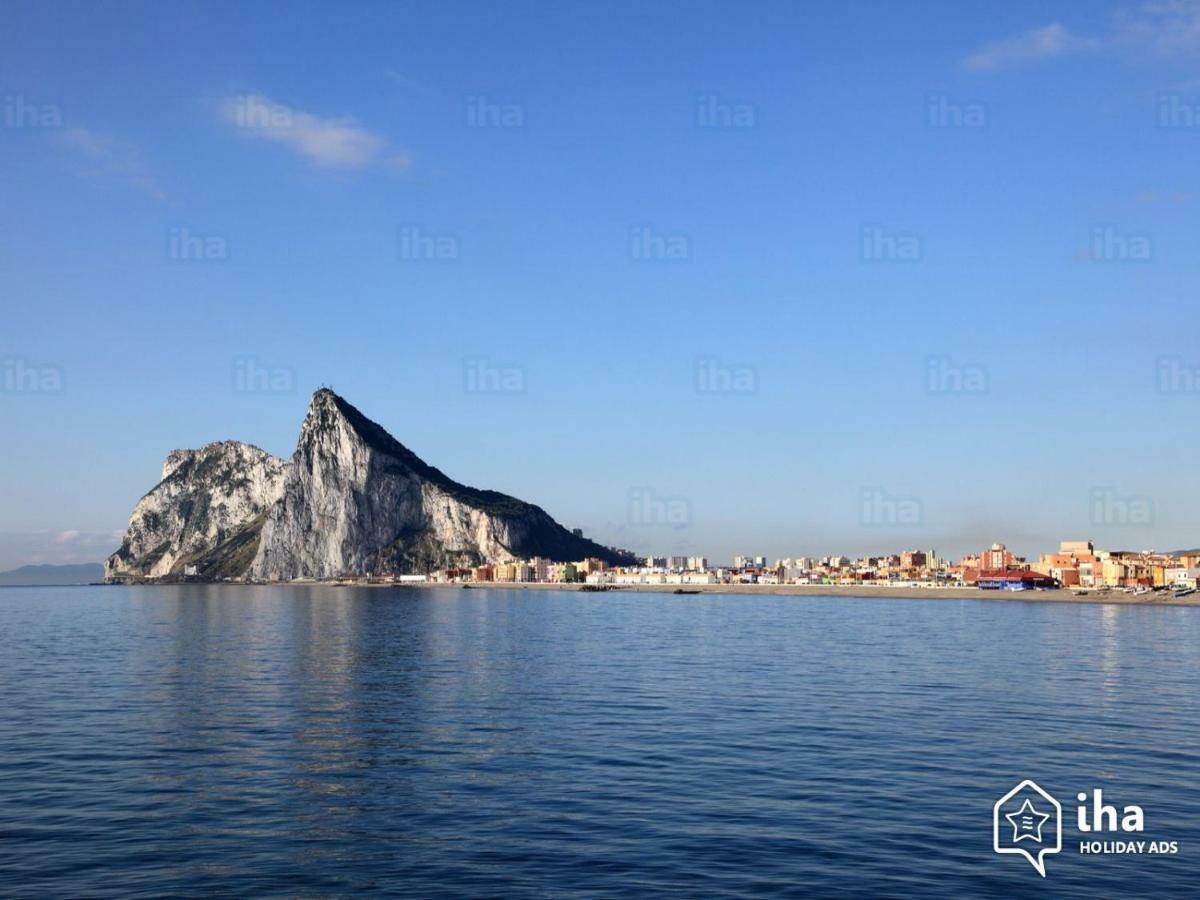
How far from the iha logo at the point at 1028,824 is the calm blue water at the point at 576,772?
0.58 meters

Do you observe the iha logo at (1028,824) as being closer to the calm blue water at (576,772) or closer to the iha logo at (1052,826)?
the iha logo at (1052,826)

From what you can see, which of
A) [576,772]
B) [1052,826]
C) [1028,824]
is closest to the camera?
[1052,826]

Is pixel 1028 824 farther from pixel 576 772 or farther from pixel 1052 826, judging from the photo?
pixel 576 772

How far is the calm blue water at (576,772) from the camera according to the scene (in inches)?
1109

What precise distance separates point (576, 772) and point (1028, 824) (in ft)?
59.7

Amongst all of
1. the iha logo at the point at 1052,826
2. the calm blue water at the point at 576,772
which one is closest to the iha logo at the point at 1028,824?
the iha logo at the point at 1052,826

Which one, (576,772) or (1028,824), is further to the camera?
(576,772)

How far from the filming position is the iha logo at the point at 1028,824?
30.6m

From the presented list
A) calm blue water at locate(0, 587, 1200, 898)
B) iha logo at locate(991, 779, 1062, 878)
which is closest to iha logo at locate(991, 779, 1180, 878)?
iha logo at locate(991, 779, 1062, 878)

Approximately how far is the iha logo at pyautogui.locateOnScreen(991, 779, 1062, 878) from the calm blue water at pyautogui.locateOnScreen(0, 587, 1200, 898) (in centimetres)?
58

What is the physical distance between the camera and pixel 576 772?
41.3m

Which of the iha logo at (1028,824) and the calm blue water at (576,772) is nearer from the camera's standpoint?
the calm blue water at (576,772)

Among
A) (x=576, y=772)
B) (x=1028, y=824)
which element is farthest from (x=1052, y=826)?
(x=576, y=772)

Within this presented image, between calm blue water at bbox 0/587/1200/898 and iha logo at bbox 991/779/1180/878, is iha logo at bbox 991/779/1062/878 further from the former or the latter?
calm blue water at bbox 0/587/1200/898
